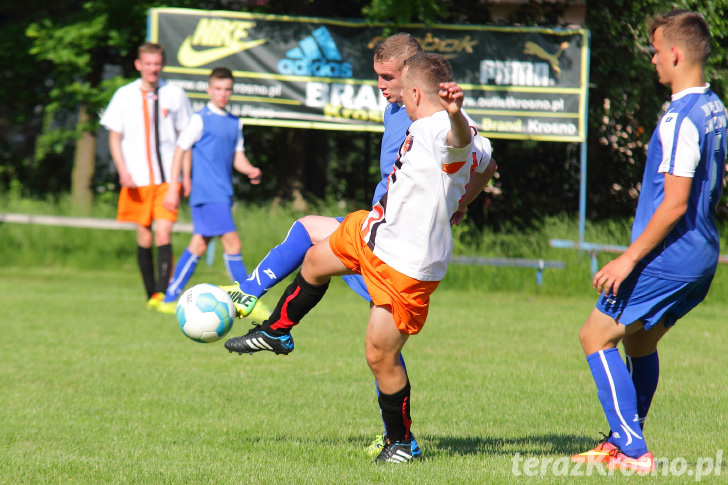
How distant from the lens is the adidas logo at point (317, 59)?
12.8m

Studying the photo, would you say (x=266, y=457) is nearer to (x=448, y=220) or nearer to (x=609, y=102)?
(x=448, y=220)

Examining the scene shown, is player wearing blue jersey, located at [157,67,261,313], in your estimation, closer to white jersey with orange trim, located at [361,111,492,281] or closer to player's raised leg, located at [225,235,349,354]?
player's raised leg, located at [225,235,349,354]

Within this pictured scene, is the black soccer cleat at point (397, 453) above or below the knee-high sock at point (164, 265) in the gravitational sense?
above

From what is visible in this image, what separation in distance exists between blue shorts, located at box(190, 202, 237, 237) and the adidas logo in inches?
148

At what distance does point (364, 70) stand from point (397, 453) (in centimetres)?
898

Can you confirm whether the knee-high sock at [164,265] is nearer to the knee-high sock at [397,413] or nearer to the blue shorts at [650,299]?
the knee-high sock at [397,413]

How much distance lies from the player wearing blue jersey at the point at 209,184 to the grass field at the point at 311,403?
0.67 meters

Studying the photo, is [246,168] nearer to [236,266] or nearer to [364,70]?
[236,266]

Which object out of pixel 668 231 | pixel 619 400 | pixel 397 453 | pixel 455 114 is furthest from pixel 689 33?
pixel 397 453

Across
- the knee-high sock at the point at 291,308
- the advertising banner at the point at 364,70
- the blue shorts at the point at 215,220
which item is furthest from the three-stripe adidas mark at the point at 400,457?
→ the advertising banner at the point at 364,70

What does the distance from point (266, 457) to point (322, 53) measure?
9130mm

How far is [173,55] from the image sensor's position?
12.7 meters

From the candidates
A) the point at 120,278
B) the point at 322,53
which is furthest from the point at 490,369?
the point at 120,278

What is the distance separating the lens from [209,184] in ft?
31.4
